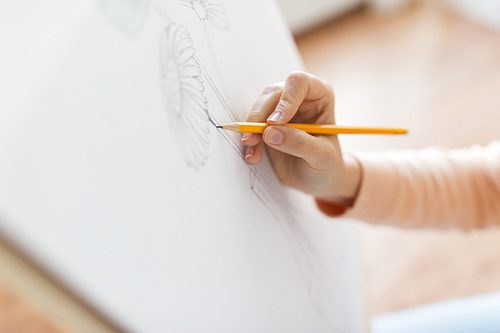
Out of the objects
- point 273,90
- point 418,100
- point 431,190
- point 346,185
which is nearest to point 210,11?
point 273,90

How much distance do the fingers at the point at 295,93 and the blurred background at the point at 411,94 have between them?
0.43 meters

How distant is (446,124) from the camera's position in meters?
1.32

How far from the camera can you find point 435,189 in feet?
1.81

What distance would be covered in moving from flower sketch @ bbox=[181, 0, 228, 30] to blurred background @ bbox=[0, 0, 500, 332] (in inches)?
20.9

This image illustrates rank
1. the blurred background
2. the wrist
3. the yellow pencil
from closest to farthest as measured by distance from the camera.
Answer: the yellow pencil → the wrist → the blurred background

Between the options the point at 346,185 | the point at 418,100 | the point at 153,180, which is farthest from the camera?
the point at 418,100

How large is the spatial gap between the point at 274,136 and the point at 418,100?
1.22m

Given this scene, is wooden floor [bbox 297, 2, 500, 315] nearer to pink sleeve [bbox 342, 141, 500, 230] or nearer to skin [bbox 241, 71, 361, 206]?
pink sleeve [bbox 342, 141, 500, 230]

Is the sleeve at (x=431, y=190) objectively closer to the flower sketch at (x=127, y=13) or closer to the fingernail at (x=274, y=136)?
the fingernail at (x=274, y=136)

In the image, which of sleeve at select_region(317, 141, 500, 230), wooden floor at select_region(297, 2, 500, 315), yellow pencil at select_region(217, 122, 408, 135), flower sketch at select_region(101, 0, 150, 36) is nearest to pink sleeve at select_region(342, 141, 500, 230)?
sleeve at select_region(317, 141, 500, 230)

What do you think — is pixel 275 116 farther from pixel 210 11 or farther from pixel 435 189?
pixel 435 189

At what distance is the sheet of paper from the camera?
182 millimetres

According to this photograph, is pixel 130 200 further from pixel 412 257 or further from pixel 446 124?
pixel 446 124

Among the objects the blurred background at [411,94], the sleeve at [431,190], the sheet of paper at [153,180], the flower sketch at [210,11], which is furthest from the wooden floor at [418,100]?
the flower sketch at [210,11]
